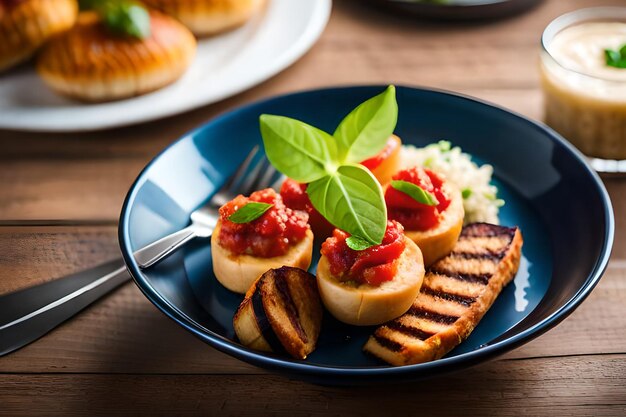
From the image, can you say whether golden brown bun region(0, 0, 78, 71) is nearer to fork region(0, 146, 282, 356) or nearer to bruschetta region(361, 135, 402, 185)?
fork region(0, 146, 282, 356)

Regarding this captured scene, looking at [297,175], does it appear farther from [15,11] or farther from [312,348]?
[15,11]

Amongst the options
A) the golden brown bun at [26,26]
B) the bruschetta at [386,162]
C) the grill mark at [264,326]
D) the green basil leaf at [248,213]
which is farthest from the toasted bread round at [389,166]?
the golden brown bun at [26,26]

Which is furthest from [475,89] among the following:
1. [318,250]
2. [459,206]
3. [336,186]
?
[336,186]

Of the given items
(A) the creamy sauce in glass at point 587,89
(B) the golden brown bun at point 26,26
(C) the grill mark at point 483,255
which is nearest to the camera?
(C) the grill mark at point 483,255

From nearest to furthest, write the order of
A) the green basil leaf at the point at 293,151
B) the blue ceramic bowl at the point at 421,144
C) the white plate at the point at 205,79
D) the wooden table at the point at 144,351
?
1. the blue ceramic bowl at the point at 421,144
2. the wooden table at the point at 144,351
3. the green basil leaf at the point at 293,151
4. the white plate at the point at 205,79

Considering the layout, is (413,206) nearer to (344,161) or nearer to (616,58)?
(344,161)

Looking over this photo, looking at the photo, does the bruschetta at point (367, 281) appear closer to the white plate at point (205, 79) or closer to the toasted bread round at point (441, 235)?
the toasted bread round at point (441, 235)
